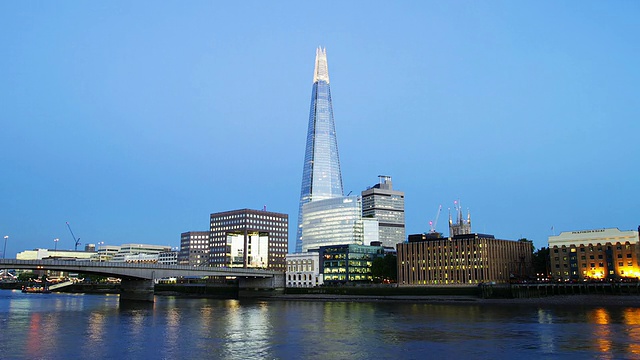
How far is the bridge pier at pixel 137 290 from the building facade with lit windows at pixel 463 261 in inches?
3544

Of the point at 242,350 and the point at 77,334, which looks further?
the point at 77,334

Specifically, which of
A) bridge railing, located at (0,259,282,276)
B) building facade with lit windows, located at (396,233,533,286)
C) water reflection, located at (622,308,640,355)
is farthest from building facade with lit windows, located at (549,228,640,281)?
bridge railing, located at (0,259,282,276)

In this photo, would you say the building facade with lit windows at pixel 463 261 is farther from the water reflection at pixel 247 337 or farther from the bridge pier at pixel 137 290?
the water reflection at pixel 247 337

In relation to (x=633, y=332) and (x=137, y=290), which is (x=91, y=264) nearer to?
(x=137, y=290)

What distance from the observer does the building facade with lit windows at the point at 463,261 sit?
18350cm

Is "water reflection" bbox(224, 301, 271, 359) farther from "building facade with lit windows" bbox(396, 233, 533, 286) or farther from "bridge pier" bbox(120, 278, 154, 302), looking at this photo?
"building facade with lit windows" bbox(396, 233, 533, 286)

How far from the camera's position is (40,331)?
2638 inches

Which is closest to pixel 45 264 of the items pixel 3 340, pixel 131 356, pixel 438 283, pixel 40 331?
pixel 40 331

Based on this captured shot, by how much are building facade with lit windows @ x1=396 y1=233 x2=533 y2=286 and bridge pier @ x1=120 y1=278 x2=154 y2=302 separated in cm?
Answer: 9002

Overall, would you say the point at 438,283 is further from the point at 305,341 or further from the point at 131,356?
the point at 131,356

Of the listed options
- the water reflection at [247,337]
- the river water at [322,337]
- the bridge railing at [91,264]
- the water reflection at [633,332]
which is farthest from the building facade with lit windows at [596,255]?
the water reflection at [247,337]

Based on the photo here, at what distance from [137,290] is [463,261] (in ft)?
335

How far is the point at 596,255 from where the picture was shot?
6831 inches

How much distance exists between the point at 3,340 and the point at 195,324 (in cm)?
2492
